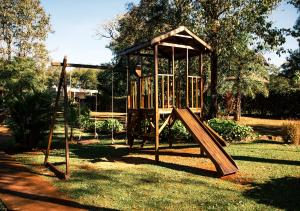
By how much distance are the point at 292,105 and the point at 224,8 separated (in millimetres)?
20017

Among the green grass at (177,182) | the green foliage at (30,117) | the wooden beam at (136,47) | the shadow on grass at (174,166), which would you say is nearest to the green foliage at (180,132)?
the green grass at (177,182)

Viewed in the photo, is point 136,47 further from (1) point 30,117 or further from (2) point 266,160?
(2) point 266,160

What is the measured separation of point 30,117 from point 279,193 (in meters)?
9.92

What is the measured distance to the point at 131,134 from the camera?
45.8 feet

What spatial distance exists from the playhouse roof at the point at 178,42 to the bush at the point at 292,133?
574 centimetres

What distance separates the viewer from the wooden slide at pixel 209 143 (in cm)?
950

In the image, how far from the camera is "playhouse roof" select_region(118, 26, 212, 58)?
38.8ft

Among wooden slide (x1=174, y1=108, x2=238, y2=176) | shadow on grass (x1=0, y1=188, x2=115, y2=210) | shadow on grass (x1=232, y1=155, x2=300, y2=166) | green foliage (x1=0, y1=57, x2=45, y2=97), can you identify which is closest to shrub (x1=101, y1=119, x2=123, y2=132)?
green foliage (x1=0, y1=57, x2=45, y2=97)

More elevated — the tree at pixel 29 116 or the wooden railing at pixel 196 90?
the wooden railing at pixel 196 90

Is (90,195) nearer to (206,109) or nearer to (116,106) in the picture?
(206,109)

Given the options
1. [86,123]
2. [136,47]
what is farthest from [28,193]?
[86,123]

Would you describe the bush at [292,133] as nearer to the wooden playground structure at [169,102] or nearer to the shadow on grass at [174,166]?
the wooden playground structure at [169,102]

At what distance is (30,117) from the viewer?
535 inches

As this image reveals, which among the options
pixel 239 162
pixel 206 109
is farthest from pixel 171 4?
pixel 239 162
